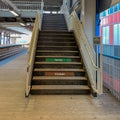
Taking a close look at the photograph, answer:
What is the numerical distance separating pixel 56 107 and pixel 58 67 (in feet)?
7.60

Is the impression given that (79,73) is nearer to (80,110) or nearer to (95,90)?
(95,90)

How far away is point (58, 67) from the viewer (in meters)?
6.57

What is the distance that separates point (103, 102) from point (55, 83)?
1.57 metres

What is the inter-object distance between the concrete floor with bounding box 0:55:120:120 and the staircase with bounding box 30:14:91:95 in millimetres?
311

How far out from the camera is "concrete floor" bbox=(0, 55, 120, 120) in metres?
3.88

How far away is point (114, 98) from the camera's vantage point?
16.8 feet

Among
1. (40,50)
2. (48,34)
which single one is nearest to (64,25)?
(48,34)

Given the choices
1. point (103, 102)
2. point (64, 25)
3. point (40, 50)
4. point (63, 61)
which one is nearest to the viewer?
point (103, 102)

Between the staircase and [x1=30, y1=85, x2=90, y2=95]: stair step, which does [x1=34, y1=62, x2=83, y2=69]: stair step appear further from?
[x1=30, y1=85, x2=90, y2=95]: stair step

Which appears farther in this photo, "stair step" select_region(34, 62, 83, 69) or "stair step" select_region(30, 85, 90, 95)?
"stair step" select_region(34, 62, 83, 69)

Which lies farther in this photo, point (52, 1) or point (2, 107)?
point (52, 1)

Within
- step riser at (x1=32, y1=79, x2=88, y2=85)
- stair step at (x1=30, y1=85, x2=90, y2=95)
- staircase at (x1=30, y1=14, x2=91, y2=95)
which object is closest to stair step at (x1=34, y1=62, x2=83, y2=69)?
staircase at (x1=30, y1=14, x2=91, y2=95)

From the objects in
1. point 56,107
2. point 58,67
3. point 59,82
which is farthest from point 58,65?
point 56,107

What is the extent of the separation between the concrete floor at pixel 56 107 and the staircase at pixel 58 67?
31cm
